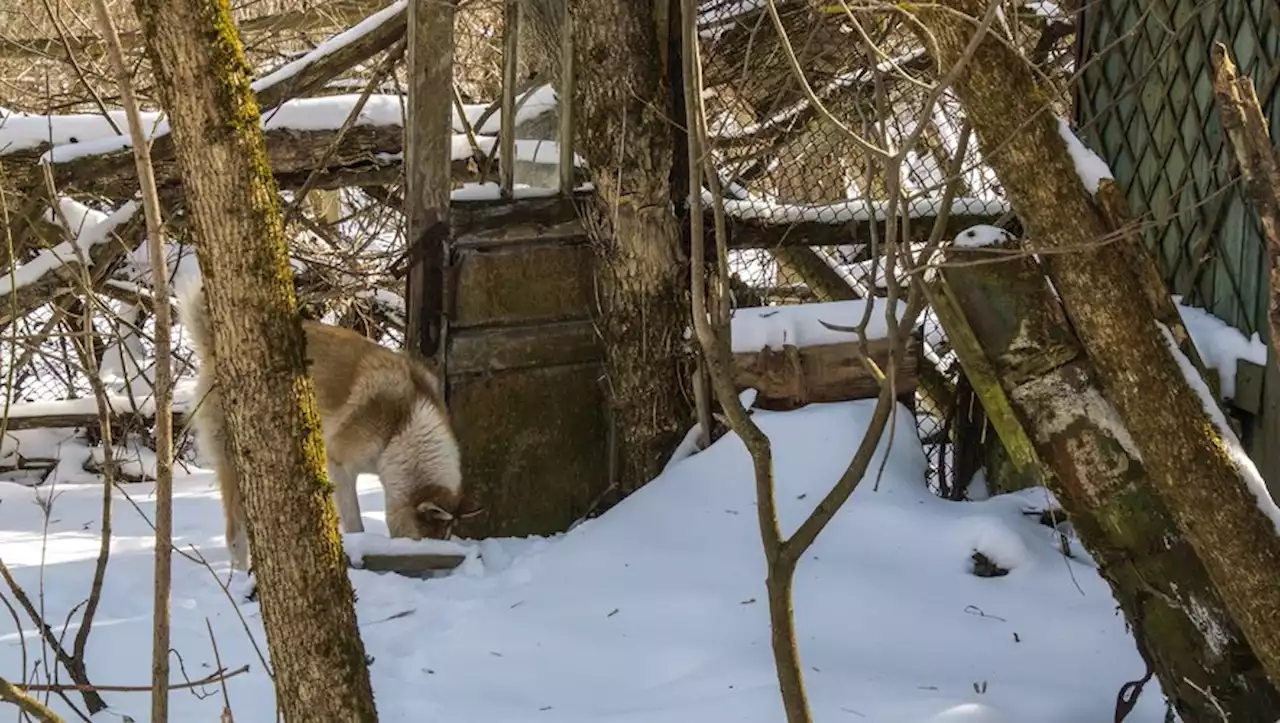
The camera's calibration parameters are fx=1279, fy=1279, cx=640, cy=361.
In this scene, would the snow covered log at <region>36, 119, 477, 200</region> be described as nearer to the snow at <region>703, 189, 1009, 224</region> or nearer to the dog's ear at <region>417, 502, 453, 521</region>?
the snow at <region>703, 189, 1009, 224</region>

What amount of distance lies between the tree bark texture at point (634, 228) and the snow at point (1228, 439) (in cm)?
295

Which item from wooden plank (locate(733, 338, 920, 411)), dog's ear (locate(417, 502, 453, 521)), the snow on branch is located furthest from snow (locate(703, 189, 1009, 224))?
dog's ear (locate(417, 502, 453, 521))

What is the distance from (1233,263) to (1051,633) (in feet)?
4.86

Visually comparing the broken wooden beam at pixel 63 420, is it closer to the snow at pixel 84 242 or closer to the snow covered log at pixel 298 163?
the snow at pixel 84 242

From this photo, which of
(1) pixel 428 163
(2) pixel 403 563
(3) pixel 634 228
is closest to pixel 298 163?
(1) pixel 428 163

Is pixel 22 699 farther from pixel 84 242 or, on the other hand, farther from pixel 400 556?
pixel 84 242

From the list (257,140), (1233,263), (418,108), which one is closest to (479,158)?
(418,108)

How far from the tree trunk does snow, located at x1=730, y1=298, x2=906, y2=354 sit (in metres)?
3.58

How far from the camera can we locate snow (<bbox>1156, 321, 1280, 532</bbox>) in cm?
299

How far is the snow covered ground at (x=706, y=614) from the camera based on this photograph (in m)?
4.01

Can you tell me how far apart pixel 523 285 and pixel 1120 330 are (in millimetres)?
3556

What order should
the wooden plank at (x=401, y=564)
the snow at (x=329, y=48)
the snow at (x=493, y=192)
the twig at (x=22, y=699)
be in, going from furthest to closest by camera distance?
the snow at (x=329, y=48), the snow at (x=493, y=192), the wooden plank at (x=401, y=564), the twig at (x=22, y=699)

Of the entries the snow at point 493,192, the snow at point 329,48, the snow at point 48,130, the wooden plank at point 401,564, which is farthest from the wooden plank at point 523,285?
the snow at point 48,130

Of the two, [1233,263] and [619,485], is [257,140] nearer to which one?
[1233,263]
